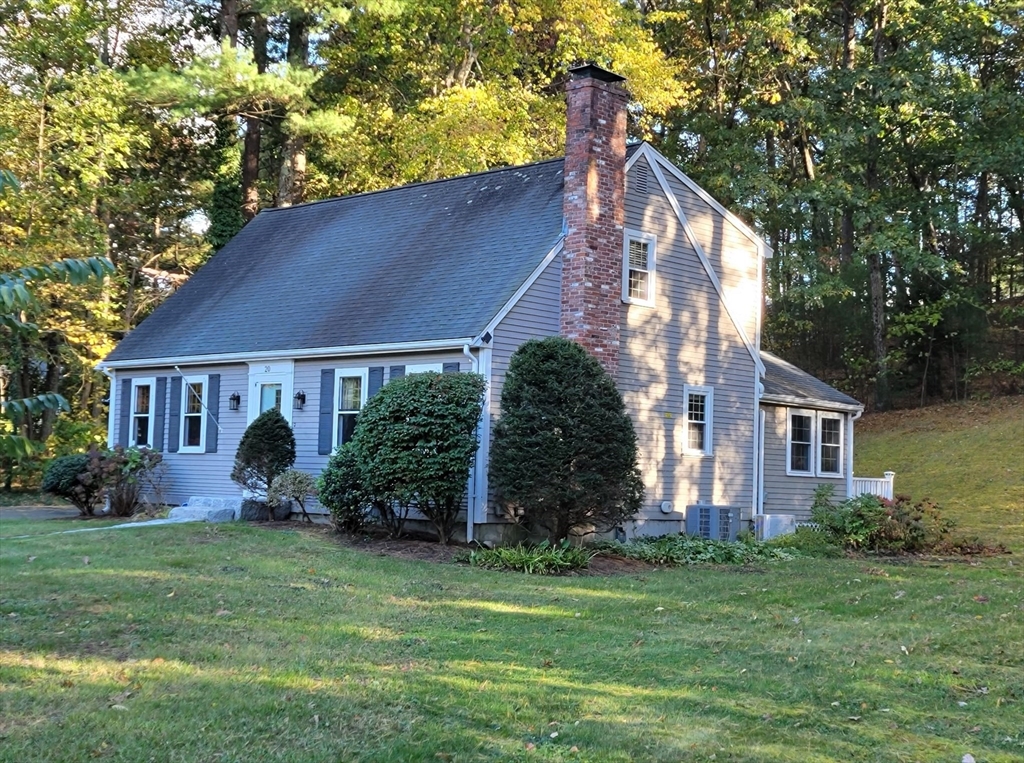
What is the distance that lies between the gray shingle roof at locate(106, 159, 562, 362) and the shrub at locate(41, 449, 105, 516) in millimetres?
2546

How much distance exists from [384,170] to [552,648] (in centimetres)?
2307

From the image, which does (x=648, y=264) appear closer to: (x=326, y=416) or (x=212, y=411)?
(x=326, y=416)

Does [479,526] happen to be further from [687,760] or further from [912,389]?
[912,389]

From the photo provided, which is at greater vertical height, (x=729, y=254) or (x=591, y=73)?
(x=591, y=73)

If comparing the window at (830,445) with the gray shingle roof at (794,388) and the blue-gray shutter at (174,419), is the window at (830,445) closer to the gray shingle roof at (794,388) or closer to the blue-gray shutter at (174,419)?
the gray shingle roof at (794,388)

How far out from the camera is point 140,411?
20703 millimetres

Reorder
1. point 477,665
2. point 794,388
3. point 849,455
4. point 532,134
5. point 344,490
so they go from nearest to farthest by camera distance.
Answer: point 477,665, point 344,490, point 794,388, point 849,455, point 532,134

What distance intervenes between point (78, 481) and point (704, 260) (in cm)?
1174

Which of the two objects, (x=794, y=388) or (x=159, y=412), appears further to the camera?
(x=794, y=388)

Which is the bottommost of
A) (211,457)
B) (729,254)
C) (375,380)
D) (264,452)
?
(211,457)

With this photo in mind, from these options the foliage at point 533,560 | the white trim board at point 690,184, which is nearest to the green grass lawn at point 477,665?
the foliage at point 533,560

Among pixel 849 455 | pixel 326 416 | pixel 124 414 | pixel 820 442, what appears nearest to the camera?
pixel 326 416

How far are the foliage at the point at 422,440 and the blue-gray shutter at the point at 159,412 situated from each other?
739 centimetres

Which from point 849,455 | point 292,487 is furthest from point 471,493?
point 849,455
